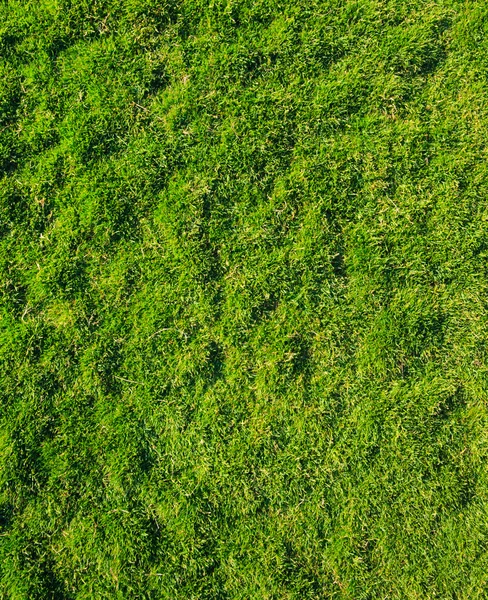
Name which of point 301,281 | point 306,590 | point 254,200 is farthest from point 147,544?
point 254,200

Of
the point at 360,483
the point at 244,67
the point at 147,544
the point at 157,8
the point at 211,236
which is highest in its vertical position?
the point at 157,8

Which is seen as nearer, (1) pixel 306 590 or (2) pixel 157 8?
(1) pixel 306 590

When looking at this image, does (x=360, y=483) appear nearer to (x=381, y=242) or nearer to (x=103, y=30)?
(x=381, y=242)

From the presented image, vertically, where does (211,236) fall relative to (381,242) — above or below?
above

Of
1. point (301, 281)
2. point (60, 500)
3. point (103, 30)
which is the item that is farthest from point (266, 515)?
point (103, 30)

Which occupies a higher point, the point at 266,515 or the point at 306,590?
the point at 266,515

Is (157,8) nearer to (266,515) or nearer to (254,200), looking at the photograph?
(254,200)
